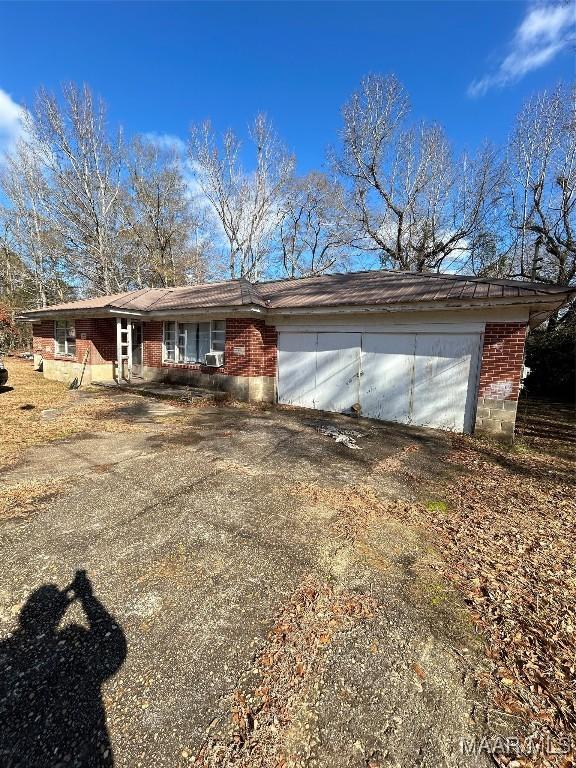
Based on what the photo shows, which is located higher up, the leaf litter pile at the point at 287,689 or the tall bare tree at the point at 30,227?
the tall bare tree at the point at 30,227

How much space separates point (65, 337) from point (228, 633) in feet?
49.4

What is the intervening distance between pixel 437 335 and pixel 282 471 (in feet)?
15.7

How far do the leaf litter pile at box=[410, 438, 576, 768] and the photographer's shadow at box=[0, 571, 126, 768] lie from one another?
1992 mm

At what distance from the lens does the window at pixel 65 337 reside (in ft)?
43.8

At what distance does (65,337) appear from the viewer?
13680 mm

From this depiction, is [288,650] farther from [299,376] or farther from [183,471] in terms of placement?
[299,376]

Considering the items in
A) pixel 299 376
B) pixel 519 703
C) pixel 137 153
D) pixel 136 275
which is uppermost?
pixel 137 153

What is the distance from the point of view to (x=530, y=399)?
13.3 meters

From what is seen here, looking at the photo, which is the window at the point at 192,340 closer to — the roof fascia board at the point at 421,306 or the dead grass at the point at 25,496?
the roof fascia board at the point at 421,306

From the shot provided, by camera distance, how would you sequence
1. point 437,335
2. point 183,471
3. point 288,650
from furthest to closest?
point 437,335
point 183,471
point 288,650

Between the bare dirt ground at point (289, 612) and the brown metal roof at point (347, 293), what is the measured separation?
3.60 metres

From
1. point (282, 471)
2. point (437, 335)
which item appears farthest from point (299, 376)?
point (282, 471)

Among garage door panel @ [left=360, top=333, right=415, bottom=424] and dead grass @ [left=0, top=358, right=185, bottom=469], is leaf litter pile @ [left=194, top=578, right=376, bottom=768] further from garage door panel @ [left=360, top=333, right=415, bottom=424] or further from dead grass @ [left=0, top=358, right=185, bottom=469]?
garage door panel @ [left=360, top=333, right=415, bottom=424]

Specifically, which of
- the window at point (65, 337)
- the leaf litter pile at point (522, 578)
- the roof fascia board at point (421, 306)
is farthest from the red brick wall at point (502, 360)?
the window at point (65, 337)
